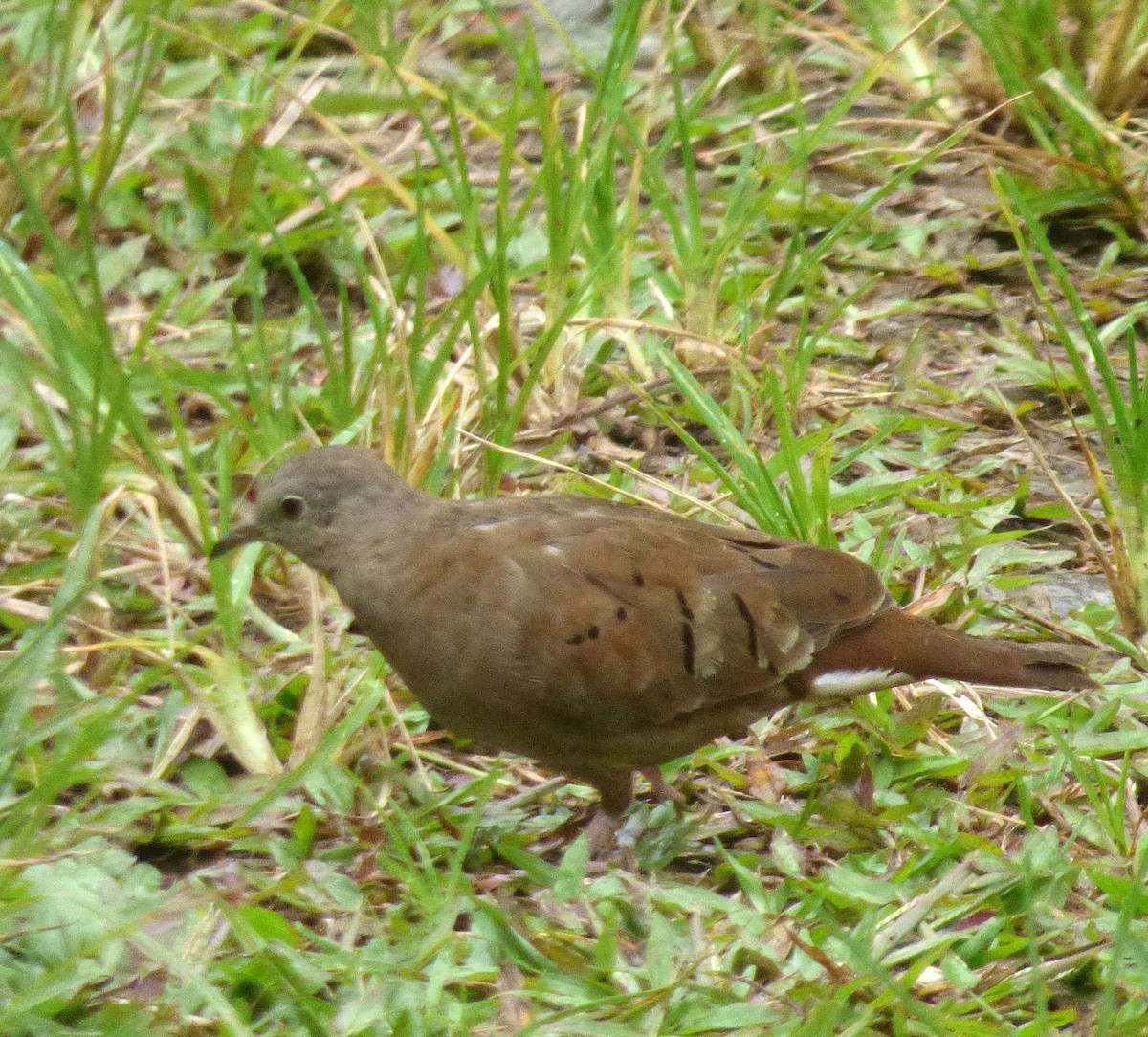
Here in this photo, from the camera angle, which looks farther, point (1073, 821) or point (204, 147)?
point (204, 147)

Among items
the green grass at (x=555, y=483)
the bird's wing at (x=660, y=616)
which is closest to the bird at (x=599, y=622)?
the bird's wing at (x=660, y=616)

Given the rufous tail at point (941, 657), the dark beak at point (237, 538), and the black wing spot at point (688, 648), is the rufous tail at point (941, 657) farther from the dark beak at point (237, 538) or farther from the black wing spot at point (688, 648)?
the dark beak at point (237, 538)

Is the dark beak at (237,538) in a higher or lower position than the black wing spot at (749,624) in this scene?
higher

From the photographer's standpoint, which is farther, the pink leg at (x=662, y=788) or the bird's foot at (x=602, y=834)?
the pink leg at (x=662, y=788)

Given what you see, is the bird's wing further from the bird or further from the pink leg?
the pink leg

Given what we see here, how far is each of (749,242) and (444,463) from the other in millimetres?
1694

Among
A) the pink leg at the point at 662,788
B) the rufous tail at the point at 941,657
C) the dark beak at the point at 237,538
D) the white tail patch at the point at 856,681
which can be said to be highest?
the dark beak at the point at 237,538

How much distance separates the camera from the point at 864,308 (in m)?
5.43

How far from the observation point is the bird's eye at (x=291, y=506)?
394 cm

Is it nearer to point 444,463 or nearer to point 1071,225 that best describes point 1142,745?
point 444,463

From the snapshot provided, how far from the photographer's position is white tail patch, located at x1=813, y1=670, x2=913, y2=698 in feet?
12.5

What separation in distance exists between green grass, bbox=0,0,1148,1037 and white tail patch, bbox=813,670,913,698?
0.12 m

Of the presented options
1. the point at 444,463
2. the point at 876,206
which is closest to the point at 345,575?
the point at 444,463

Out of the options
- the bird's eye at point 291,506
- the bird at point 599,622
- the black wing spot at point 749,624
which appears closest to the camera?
the bird at point 599,622
